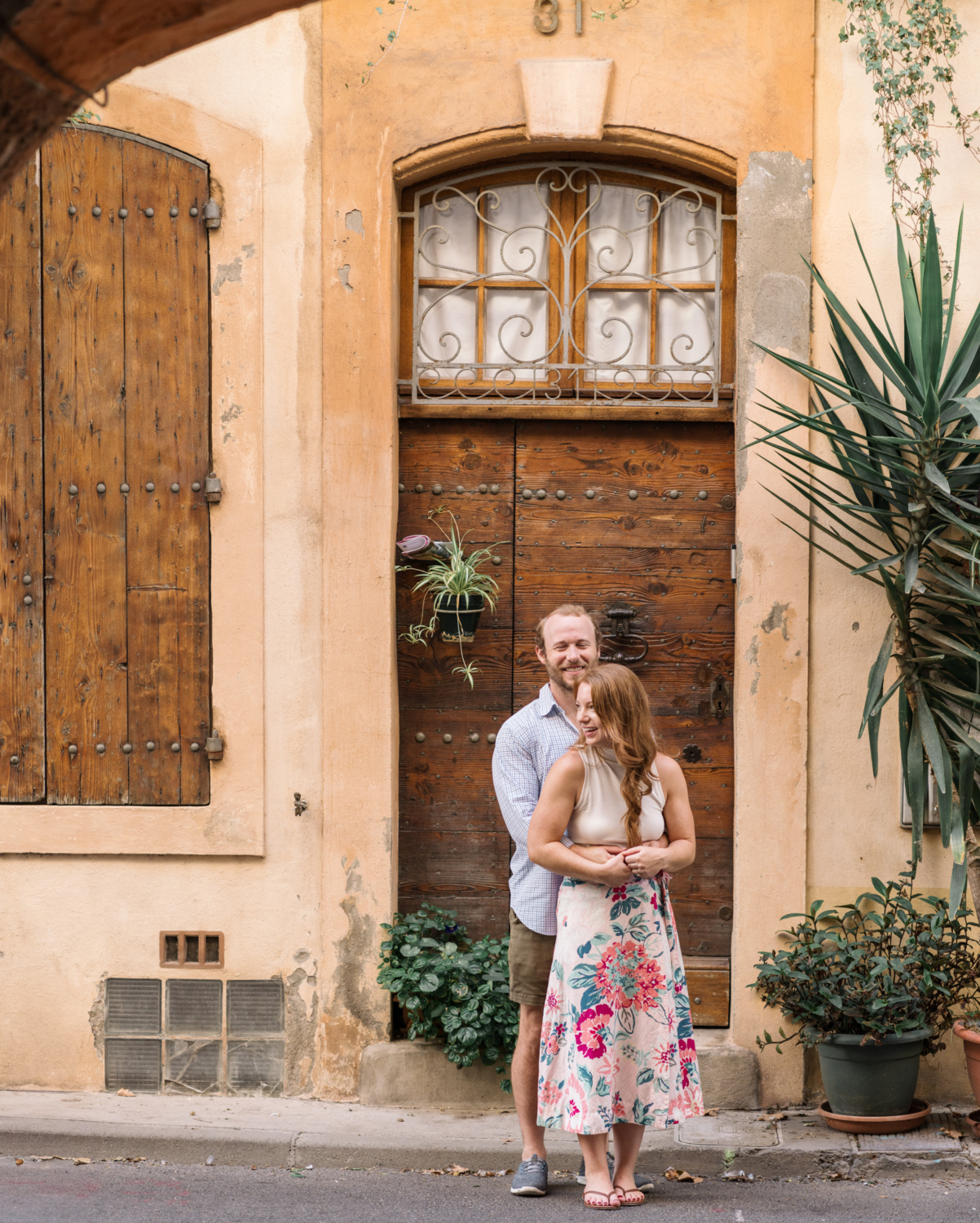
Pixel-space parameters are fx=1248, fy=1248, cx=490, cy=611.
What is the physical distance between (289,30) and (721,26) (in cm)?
175

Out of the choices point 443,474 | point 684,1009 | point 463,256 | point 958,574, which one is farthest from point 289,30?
point 684,1009

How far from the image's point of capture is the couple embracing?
370cm

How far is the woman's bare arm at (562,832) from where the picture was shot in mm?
3682

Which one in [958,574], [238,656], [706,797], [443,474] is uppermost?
[443,474]

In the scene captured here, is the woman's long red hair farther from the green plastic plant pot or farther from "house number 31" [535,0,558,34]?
"house number 31" [535,0,558,34]

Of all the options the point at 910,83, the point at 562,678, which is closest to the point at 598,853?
the point at 562,678

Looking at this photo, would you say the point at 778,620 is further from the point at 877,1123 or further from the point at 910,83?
the point at 910,83

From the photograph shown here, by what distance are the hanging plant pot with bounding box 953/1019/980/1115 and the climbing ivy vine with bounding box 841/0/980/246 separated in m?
2.97

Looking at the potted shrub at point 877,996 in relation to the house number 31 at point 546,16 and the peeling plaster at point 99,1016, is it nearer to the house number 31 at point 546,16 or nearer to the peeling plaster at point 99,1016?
the peeling plaster at point 99,1016

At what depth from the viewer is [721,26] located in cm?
505

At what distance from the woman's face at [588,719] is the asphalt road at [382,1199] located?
4.76ft

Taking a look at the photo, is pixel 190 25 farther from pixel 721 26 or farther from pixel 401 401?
pixel 721 26

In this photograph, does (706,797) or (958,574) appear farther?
(706,797)

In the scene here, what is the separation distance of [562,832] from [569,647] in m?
0.61
